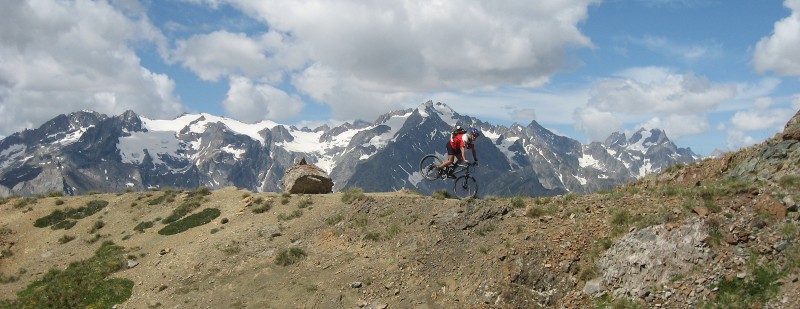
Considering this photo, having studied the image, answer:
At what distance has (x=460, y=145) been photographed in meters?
31.9

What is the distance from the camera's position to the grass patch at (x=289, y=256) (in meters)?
30.8

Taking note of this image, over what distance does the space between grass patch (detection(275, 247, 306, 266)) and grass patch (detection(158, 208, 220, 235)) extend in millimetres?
13103

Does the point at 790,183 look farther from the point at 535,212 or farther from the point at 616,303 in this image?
the point at 535,212

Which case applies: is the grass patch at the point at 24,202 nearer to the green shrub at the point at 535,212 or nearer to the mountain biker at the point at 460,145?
the mountain biker at the point at 460,145

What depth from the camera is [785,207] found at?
2083 centimetres

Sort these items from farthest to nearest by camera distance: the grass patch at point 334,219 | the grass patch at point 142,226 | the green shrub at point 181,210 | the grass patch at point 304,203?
the green shrub at point 181,210, the grass patch at point 142,226, the grass patch at point 304,203, the grass patch at point 334,219

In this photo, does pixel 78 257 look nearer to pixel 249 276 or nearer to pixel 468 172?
pixel 249 276

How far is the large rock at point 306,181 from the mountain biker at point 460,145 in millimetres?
19664

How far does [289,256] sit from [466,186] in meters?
11.6

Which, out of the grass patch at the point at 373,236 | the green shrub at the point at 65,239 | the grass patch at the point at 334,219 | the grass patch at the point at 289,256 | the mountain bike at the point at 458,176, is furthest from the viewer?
the green shrub at the point at 65,239

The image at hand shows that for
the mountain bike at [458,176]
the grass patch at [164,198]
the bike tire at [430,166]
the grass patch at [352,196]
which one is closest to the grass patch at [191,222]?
the grass patch at [164,198]

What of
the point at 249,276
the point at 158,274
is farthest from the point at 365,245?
the point at 158,274

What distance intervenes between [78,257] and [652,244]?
37227 millimetres

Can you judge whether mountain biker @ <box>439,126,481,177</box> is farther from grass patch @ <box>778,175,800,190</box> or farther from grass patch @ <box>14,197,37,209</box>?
grass patch @ <box>14,197,37,209</box>
